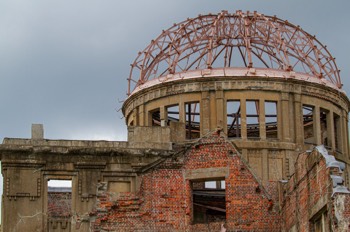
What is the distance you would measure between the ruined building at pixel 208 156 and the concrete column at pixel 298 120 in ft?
0.14

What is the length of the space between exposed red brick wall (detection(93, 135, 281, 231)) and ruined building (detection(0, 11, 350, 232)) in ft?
0.11

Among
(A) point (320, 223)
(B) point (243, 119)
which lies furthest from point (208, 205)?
(A) point (320, 223)

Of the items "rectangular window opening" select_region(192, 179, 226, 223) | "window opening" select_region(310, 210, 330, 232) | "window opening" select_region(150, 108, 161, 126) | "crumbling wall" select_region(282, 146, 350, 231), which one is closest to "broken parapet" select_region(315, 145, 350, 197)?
"crumbling wall" select_region(282, 146, 350, 231)

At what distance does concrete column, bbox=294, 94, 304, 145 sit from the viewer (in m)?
42.1

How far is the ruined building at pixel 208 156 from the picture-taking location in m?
28.1

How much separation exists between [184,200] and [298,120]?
14.2m

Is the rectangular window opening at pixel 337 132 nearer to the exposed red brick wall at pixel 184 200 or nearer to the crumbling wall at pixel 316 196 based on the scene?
the exposed red brick wall at pixel 184 200

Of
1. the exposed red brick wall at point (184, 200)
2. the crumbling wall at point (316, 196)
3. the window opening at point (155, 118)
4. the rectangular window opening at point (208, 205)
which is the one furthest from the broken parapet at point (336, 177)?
the window opening at point (155, 118)

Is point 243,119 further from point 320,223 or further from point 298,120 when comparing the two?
point 320,223

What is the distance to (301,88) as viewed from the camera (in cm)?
4241

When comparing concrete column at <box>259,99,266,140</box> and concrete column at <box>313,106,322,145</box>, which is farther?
concrete column at <box>313,106,322,145</box>

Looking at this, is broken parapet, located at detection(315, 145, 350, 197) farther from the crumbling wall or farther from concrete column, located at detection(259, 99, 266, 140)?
concrete column, located at detection(259, 99, 266, 140)

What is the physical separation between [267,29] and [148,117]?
659 centimetres

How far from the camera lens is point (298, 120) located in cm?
4216
